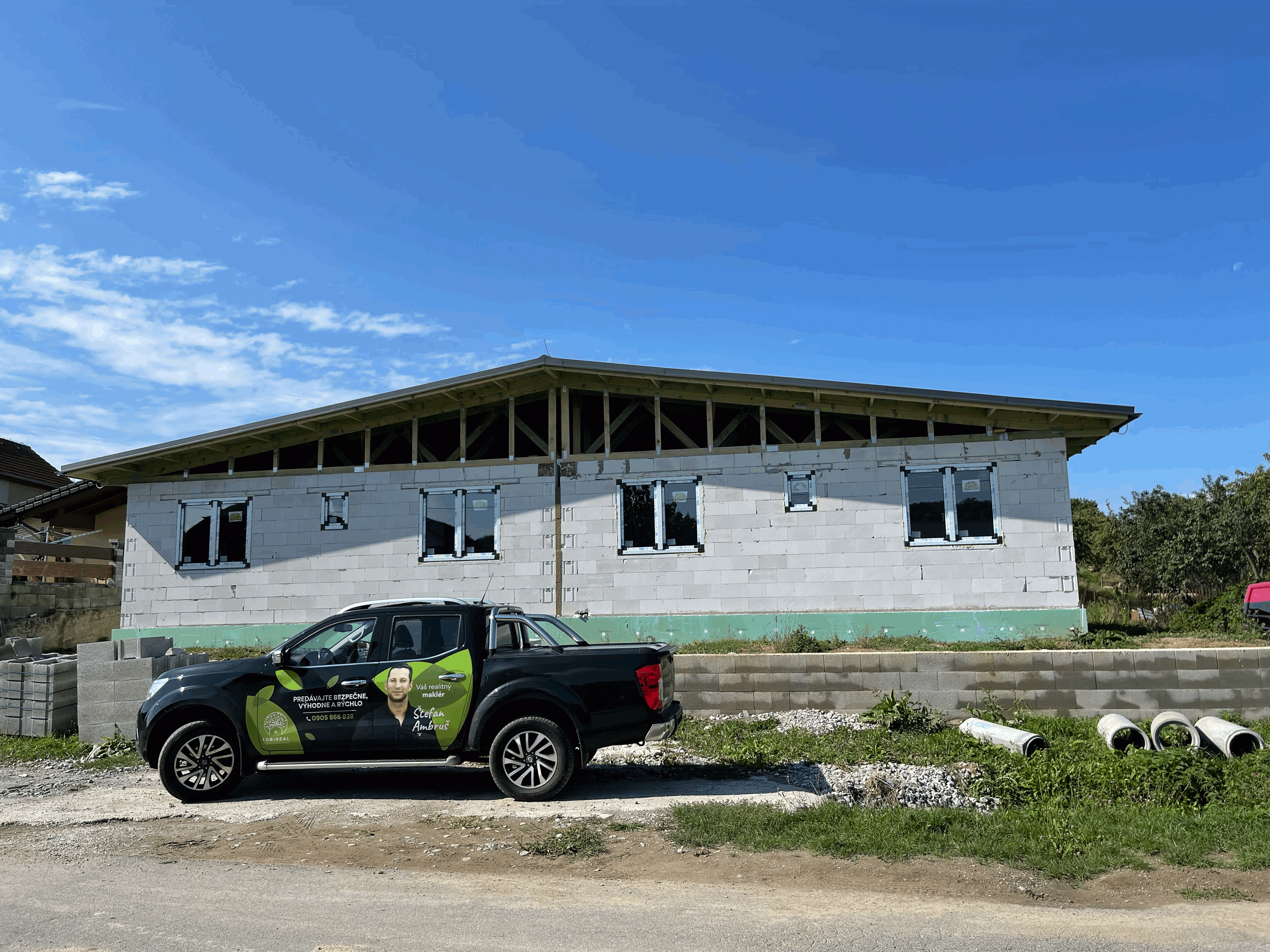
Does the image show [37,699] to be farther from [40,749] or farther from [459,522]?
[459,522]

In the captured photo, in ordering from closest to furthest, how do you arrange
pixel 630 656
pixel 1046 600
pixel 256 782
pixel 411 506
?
pixel 630 656 → pixel 256 782 → pixel 1046 600 → pixel 411 506

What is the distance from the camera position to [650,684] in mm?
8953

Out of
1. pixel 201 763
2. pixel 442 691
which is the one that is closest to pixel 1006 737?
pixel 442 691

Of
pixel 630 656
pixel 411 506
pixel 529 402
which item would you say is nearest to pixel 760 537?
pixel 529 402

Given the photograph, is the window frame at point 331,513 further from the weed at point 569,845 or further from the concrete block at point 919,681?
the weed at point 569,845

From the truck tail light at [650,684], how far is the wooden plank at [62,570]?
22.4 m

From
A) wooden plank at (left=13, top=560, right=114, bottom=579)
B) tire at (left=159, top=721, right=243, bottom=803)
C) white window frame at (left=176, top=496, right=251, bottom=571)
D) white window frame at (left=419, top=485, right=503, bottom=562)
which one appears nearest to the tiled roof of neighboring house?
wooden plank at (left=13, top=560, right=114, bottom=579)

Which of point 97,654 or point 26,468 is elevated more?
point 26,468

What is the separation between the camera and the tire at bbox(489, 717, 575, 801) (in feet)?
29.0

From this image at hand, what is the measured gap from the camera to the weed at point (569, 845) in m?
7.26

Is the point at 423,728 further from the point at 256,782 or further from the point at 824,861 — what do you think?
the point at 824,861

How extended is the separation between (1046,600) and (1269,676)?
379 centimetres

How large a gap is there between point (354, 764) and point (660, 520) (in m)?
9.60

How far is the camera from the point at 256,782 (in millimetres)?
10055
